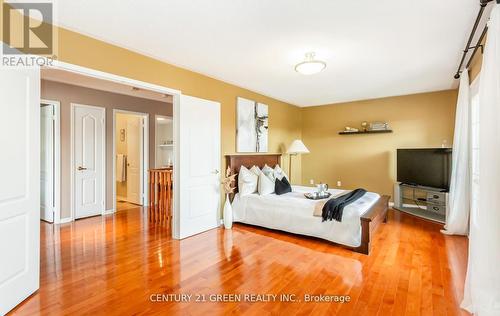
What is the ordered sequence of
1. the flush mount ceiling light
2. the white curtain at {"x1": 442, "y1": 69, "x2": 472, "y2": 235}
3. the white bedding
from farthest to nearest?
the white curtain at {"x1": 442, "y1": 69, "x2": 472, "y2": 235} → the white bedding → the flush mount ceiling light

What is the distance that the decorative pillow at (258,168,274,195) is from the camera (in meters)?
4.25

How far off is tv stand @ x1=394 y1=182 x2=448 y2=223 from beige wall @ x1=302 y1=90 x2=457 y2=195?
1.19 feet

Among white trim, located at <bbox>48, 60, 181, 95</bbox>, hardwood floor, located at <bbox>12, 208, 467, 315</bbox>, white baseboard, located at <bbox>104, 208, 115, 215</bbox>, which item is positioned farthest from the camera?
white baseboard, located at <bbox>104, 208, 115, 215</bbox>

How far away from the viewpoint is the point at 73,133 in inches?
179

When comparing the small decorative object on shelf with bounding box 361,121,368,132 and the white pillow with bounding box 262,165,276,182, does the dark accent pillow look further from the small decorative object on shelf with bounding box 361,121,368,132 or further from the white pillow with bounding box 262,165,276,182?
the small decorative object on shelf with bounding box 361,121,368,132

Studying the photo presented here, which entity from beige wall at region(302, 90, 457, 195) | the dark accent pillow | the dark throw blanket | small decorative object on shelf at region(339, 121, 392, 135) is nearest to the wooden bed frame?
the dark throw blanket

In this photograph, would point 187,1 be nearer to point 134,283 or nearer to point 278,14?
point 278,14

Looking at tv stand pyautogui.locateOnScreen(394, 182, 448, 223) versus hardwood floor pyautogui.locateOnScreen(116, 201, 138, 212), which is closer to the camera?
tv stand pyautogui.locateOnScreen(394, 182, 448, 223)

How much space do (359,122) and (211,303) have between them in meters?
5.31

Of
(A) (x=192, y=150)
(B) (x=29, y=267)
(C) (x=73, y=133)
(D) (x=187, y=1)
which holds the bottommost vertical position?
(B) (x=29, y=267)

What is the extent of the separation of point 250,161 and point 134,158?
9.89 feet

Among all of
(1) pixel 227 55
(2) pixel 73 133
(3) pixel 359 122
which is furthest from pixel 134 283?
(3) pixel 359 122

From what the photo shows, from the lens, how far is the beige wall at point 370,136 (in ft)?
16.7

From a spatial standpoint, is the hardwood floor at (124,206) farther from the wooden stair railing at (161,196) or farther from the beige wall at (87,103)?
the wooden stair railing at (161,196)
